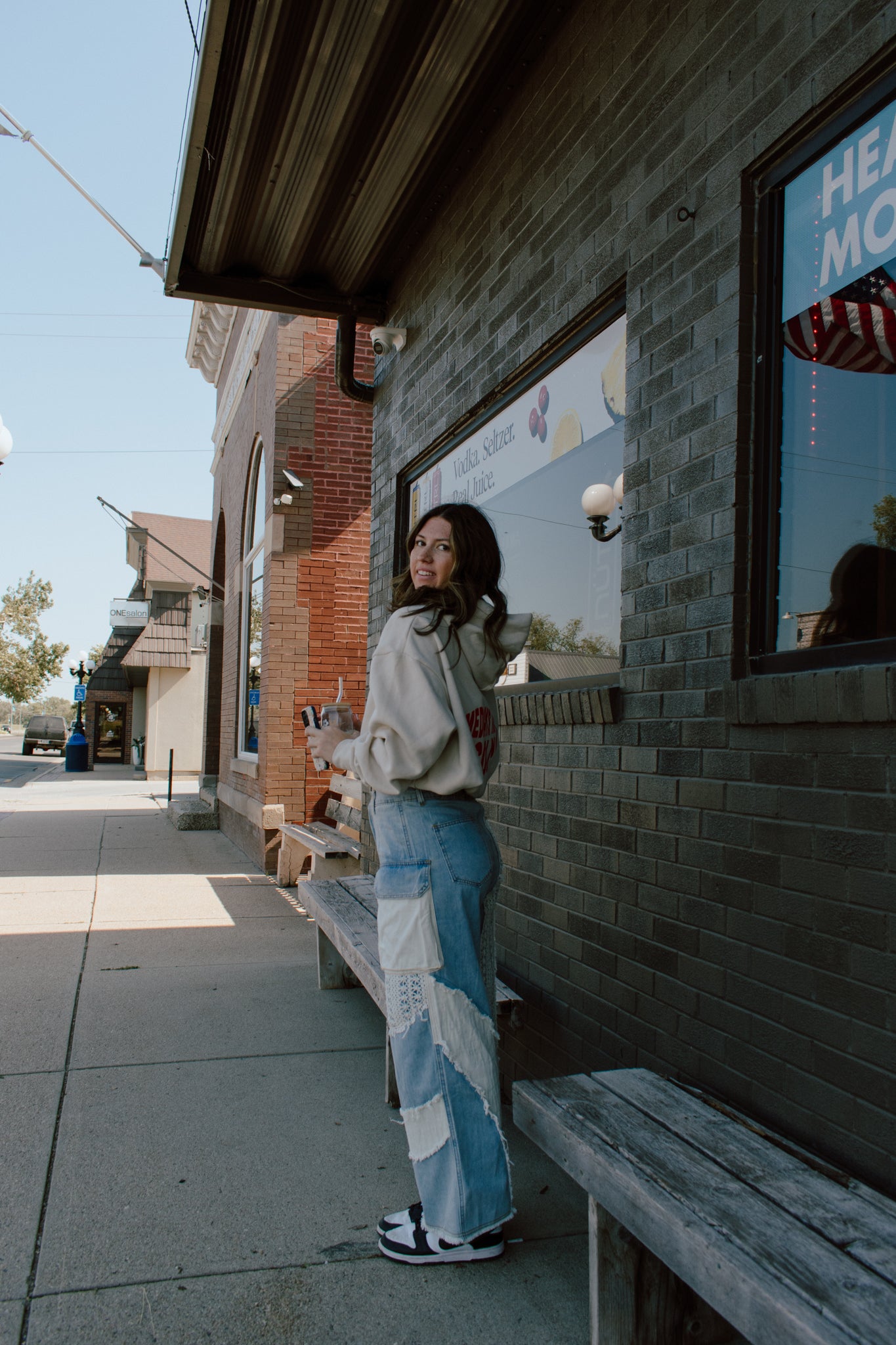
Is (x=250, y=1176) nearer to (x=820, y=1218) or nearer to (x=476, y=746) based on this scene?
(x=476, y=746)

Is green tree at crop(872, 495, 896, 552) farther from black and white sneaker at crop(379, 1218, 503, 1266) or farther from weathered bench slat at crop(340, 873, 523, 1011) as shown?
black and white sneaker at crop(379, 1218, 503, 1266)

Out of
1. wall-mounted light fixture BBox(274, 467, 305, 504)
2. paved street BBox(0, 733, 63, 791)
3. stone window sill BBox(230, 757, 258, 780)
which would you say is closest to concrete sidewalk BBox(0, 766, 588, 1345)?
stone window sill BBox(230, 757, 258, 780)

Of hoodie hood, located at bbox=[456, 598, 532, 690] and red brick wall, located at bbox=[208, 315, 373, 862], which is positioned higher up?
red brick wall, located at bbox=[208, 315, 373, 862]

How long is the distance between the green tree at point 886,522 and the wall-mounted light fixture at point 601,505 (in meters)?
1.34

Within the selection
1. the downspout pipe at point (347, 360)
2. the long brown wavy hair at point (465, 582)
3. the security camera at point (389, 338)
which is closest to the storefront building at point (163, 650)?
the downspout pipe at point (347, 360)

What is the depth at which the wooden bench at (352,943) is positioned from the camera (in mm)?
3576

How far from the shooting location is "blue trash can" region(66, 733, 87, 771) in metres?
29.2

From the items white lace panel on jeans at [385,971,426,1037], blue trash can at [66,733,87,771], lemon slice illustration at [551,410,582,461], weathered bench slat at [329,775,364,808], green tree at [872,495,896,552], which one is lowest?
blue trash can at [66,733,87,771]

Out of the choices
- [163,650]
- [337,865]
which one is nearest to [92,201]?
[337,865]

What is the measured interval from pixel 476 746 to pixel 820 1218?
4.42 feet

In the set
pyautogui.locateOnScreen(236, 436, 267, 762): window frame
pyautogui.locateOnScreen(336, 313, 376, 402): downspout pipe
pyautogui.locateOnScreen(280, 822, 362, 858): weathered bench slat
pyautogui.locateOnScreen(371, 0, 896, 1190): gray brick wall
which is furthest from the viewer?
pyautogui.locateOnScreen(236, 436, 267, 762): window frame

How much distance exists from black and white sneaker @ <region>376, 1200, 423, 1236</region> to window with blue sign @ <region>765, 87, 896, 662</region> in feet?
5.92

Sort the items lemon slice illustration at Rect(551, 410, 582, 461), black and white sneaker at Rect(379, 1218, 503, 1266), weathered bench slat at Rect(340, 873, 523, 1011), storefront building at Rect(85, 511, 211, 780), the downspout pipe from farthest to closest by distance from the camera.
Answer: storefront building at Rect(85, 511, 211, 780)
the downspout pipe
lemon slice illustration at Rect(551, 410, 582, 461)
weathered bench slat at Rect(340, 873, 523, 1011)
black and white sneaker at Rect(379, 1218, 503, 1266)

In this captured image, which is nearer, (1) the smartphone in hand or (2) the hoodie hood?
(2) the hoodie hood
